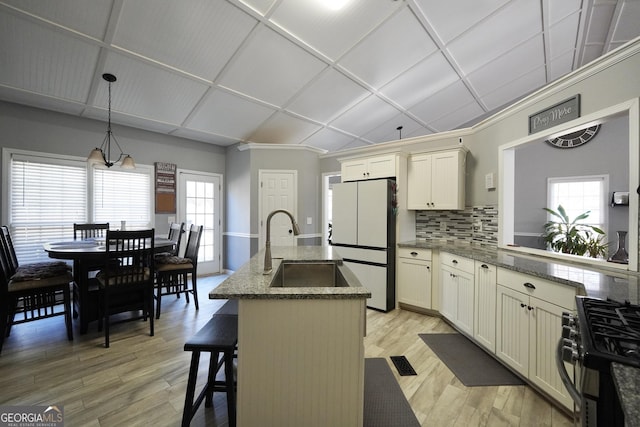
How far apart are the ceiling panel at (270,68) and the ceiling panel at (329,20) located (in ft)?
0.61

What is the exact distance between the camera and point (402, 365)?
2.16 meters

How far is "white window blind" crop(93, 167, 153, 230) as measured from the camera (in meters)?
3.97

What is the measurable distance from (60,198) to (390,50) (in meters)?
4.92

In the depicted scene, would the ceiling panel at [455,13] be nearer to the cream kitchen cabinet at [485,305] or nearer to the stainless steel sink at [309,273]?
the cream kitchen cabinet at [485,305]

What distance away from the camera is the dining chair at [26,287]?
2271 mm

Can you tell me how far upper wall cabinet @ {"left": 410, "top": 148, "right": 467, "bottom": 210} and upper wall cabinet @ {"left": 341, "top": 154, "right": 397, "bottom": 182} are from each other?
30cm

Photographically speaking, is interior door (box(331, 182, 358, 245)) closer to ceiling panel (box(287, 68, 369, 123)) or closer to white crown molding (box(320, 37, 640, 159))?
white crown molding (box(320, 37, 640, 159))

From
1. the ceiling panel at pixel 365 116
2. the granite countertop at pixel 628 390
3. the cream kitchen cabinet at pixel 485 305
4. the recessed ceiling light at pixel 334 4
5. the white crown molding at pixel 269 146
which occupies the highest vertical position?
the recessed ceiling light at pixel 334 4

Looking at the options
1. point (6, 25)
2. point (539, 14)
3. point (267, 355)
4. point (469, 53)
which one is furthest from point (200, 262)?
point (539, 14)

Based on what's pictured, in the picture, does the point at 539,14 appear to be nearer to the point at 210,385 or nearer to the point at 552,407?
the point at 552,407

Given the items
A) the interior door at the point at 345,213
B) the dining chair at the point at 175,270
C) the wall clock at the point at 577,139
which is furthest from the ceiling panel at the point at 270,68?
the wall clock at the point at 577,139

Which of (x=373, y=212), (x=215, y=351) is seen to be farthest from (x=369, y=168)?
(x=215, y=351)

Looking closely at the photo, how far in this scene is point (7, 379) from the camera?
1894 mm

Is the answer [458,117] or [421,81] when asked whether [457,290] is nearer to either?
[421,81]
